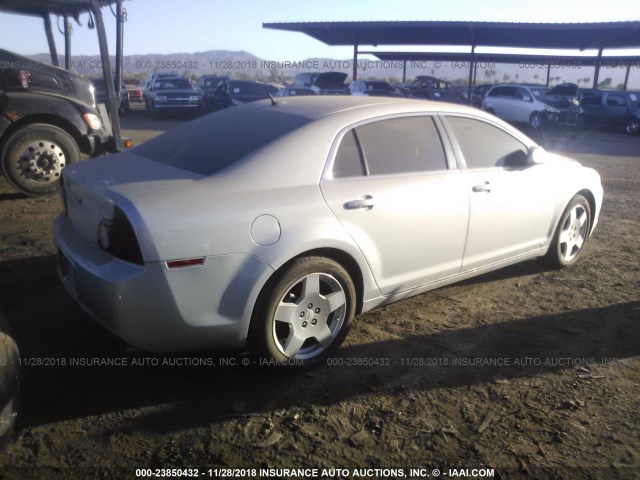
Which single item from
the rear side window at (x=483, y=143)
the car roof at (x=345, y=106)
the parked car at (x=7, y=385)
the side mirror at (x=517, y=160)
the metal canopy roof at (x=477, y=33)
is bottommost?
the parked car at (x=7, y=385)

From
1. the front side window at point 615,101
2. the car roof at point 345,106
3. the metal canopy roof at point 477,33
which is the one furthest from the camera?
the metal canopy roof at point 477,33

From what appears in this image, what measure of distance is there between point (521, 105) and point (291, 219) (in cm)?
2154

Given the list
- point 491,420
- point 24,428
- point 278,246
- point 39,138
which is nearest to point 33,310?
point 24,428

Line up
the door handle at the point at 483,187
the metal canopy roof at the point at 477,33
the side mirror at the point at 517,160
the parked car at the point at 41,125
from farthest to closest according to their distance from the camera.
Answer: the metal canopy roof at the point at 477,33, the parked car at the point at 41,125, the side mirror at the point at 517,160, the door handle at the point at 483,187

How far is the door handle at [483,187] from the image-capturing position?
13.8ft

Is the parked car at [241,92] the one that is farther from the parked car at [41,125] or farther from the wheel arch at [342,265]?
the wheel arch at [342,265]

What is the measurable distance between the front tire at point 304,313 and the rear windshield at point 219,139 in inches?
30.4

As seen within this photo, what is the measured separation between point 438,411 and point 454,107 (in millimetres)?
2339

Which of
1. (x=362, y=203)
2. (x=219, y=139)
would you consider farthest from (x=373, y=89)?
(x=362, y=203)

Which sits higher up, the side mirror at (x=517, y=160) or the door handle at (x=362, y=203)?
the side mirror at (x=517, y=160)

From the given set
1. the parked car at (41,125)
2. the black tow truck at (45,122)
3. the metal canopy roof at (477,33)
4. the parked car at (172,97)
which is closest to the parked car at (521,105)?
the metal canopy roof at (477,33)

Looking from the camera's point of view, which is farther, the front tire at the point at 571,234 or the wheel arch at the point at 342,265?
the front tire at the point at 571,234

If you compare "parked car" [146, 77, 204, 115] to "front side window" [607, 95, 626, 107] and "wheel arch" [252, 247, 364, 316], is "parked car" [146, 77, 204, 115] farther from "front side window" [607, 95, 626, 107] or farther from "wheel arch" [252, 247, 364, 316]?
"wheel arch" [252, 247, 364, 316]

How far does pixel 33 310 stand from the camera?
13.7 ft
